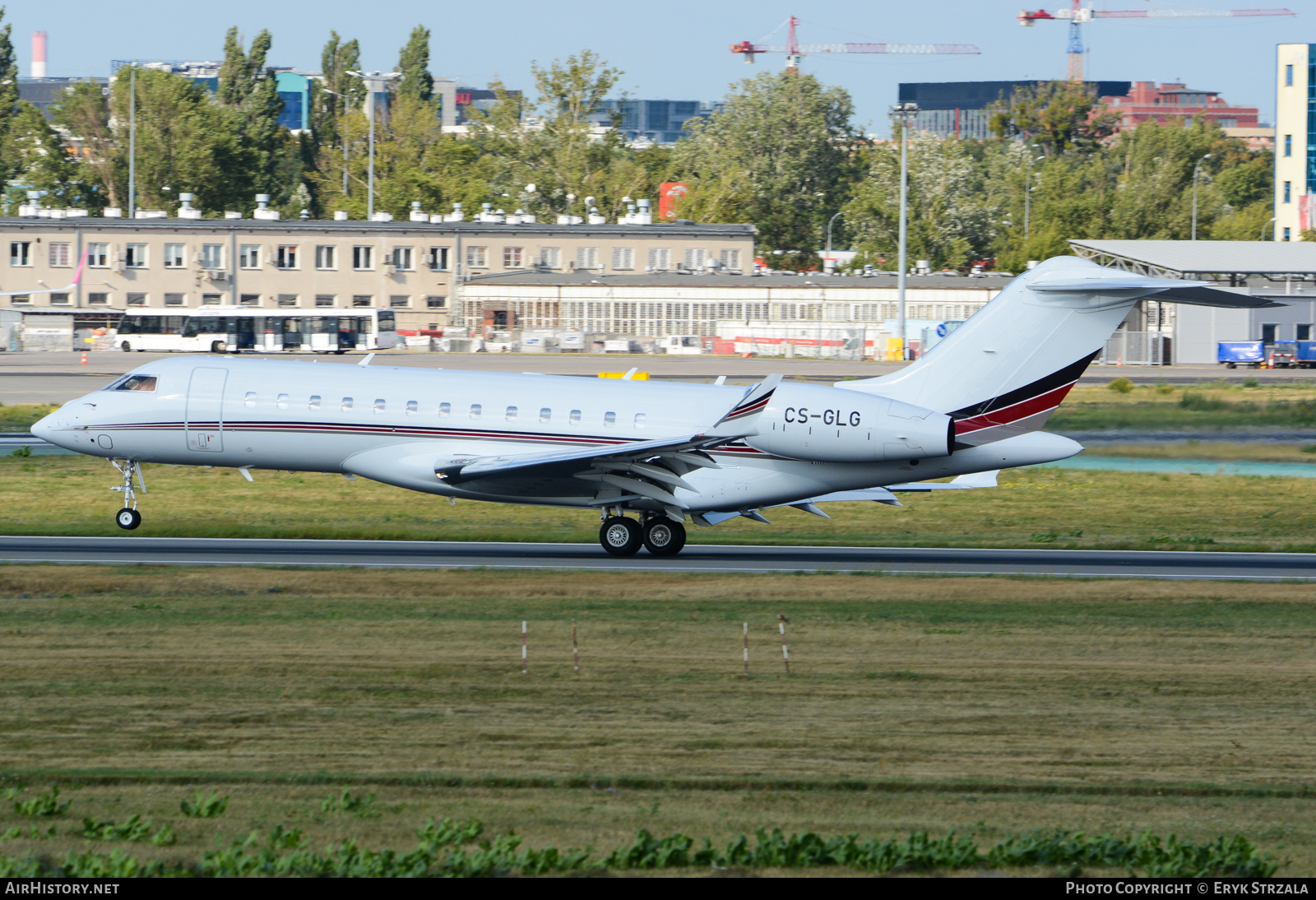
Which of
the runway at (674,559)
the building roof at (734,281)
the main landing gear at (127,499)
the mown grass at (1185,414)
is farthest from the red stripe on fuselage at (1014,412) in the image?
the building roof at (734,281)

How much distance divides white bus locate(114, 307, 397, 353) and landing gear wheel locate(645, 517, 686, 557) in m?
73.9

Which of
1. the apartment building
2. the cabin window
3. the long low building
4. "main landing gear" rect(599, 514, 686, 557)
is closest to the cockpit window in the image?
the cabin window

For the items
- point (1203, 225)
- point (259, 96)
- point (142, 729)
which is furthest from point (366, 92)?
point (142, 729)

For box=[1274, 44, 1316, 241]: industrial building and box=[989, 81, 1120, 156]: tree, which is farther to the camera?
Answer: box=[989, 81, 1120, 156]: tree

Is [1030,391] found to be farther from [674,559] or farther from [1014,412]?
[674,559]

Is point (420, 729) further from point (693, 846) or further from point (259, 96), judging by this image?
point (259, 96)

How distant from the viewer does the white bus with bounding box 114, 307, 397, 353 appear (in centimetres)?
9869

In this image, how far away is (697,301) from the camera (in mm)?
109562

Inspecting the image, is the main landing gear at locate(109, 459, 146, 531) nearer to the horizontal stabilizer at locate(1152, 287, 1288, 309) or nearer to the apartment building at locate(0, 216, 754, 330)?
the horizontal stabilizer at locate(1152, 287, 1288, 309)

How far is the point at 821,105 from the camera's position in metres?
173

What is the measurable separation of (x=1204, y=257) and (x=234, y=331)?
64.6m

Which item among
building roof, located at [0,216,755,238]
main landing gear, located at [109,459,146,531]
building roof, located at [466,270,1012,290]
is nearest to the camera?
main landing gear, located at [109,459,146,531]

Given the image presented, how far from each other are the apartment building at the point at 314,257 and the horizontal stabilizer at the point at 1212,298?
94304 mm

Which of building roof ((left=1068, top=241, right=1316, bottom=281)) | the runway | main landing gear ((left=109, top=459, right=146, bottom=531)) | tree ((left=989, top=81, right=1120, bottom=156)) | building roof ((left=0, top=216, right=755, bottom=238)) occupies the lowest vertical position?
the runway
